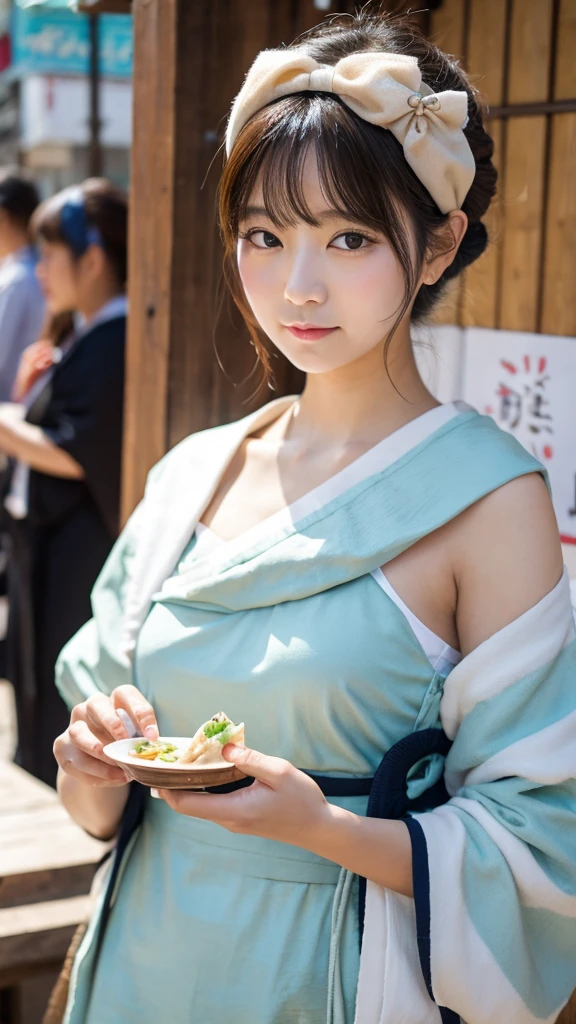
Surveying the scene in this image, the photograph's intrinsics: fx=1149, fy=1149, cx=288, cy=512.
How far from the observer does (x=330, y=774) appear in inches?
63.7

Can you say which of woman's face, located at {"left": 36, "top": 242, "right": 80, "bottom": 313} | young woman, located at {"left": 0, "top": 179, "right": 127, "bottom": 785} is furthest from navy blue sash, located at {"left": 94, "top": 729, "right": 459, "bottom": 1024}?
woman's face, located at {"left": 36, "top": 242, "right": 80, "bottom": 313}

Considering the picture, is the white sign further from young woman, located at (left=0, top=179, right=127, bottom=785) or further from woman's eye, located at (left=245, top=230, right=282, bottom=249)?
young woman, located at (left=0, top=179, right=127, bottom=785)

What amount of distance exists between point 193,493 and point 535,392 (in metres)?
0.85

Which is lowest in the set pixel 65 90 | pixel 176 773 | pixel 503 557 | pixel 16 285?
pixel 176 773

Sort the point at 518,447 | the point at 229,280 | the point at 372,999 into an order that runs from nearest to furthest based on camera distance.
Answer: the point at 372,999 < the point at 518,447 < the point at 229,280

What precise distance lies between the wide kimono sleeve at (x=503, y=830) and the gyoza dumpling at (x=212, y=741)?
295 mm

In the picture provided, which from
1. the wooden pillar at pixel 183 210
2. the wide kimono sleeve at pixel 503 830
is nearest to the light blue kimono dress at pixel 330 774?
the wide kimono sleeve at pixel 503 830

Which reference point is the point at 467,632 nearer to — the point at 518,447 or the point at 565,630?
the point at 565,630

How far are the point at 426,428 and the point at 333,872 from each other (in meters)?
0.66

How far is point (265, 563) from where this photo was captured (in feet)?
5.40

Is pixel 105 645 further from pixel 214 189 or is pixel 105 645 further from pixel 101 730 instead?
pixel 214 189

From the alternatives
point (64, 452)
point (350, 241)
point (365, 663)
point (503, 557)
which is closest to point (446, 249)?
point (350, 241)

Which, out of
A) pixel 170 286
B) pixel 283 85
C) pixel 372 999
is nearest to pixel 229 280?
pixel 283 85

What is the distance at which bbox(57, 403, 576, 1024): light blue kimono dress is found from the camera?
1.52 metres
